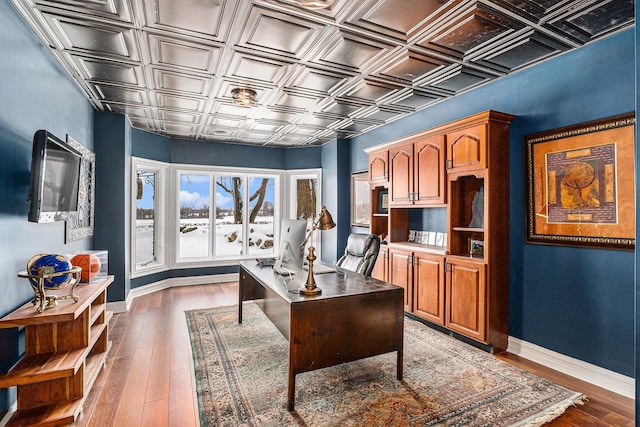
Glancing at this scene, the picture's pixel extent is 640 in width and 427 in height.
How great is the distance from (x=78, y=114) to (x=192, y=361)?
293 centimetres

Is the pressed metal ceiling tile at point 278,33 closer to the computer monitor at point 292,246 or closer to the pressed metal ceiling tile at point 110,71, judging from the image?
the pressed metal ceiling tile at point 110,71

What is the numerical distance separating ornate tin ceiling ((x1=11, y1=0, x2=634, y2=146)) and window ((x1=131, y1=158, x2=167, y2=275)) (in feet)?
5.35

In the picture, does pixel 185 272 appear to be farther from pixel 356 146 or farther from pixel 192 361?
pixel 356 146

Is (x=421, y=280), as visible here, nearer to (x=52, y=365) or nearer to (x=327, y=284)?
(x=327, y=284)

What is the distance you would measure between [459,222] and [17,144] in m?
3.91

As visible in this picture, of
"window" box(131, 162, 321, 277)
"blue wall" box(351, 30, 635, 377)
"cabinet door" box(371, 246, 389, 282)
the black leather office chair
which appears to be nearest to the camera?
"blue wall" box(351, 30, 635, 377)

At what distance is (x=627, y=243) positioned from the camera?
2350mm

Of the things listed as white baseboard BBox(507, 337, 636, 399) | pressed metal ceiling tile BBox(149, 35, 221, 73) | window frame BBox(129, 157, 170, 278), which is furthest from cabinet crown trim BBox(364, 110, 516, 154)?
window frame BBox(129, 157, 170, 278)

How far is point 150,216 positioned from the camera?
566 centimetres

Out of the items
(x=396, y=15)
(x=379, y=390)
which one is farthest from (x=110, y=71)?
(x=379, y=390)

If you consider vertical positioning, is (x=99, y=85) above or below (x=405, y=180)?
above

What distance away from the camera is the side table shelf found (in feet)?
6.35

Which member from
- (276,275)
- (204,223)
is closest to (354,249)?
(276,275)

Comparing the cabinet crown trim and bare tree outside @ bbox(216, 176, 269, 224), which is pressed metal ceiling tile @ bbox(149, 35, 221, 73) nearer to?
the cabinet crown trim
